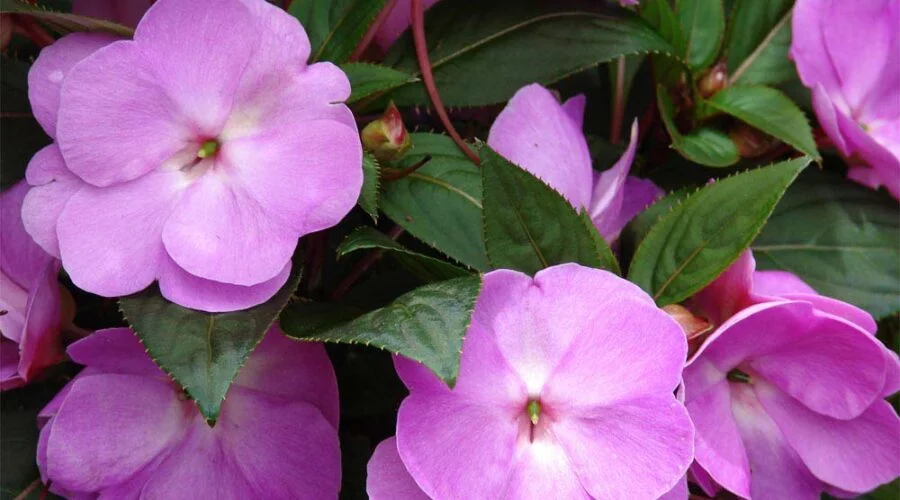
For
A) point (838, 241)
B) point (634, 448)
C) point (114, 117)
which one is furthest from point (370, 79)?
point (838, 241)

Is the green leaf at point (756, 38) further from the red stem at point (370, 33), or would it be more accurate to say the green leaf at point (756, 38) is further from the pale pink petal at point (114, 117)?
A: the pale pink petal at point (114, 117)

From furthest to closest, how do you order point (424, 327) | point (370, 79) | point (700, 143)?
point (700, 143), point (370, 79), point (424, 327)

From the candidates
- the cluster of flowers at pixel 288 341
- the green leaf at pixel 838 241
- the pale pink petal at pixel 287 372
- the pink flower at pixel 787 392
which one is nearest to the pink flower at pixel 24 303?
the cluster of flowers at pixel 288 341

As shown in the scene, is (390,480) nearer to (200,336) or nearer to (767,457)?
(200,336)

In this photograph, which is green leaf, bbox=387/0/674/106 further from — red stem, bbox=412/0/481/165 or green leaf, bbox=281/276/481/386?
green leaf, bbox=281/276/481/386

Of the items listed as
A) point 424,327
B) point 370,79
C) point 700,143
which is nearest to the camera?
point 424,327

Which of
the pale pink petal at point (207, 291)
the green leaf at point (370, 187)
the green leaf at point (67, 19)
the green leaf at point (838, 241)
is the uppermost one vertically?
the green leaf at point (67, 19)

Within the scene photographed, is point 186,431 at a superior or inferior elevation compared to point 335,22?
inferior
